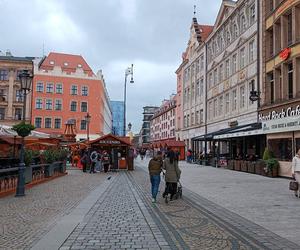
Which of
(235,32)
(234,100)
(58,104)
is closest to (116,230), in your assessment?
(234,100)

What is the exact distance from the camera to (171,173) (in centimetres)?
1268

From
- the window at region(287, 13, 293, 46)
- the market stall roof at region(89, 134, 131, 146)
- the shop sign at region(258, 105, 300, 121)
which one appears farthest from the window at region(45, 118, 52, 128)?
the window at region(287, 13, 293, 46)

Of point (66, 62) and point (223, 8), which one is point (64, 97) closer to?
point (66, 62)

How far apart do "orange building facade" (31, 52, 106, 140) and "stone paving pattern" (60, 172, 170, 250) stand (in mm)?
63749

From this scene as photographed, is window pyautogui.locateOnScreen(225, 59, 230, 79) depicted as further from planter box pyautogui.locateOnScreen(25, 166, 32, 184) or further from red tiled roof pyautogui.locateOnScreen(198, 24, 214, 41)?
planter box pyautogui.locateOnScreen(25, 166, 32, 184)

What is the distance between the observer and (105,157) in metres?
29.5

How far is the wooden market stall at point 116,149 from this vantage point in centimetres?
3166

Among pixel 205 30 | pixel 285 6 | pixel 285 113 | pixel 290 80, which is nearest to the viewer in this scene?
pixel 285 113

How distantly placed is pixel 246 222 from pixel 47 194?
8016 mm

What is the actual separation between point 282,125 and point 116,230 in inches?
689

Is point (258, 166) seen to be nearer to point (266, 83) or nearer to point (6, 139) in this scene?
point (266, 83)

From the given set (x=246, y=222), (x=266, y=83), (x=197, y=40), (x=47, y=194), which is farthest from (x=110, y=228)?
(x=197, y=40)

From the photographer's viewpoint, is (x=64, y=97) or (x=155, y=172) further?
(x=64, y=97)

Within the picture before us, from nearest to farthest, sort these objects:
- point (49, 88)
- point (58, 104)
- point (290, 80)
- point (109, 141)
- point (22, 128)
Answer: point (22, 128), point (290, 80), point (109, 141), point (49, 88), point (58, 104)
